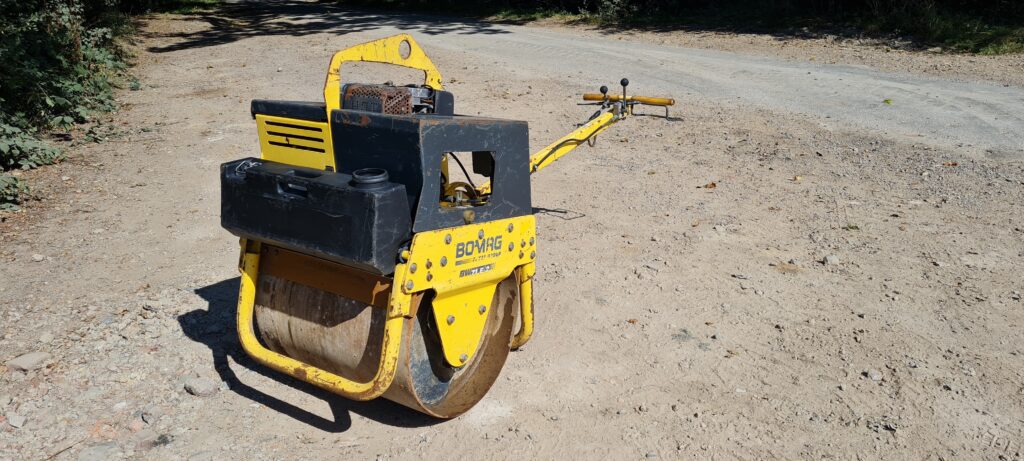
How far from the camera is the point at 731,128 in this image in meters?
8.98

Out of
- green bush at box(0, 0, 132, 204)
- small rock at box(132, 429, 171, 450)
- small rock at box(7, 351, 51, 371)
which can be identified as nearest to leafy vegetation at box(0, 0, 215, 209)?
green bush at box(0, 0, 132, 204)

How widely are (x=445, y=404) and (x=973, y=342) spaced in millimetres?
2827

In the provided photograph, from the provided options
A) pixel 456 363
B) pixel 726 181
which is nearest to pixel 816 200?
pixel 726 181

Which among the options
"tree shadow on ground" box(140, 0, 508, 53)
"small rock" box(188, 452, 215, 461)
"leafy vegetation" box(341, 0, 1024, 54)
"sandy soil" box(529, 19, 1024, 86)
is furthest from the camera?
"tree shadow on ground" box(140, 0, 508, 53)

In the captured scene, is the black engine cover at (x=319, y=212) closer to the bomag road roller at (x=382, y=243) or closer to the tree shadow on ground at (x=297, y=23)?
the bomag road roller at (x=382, y=243)

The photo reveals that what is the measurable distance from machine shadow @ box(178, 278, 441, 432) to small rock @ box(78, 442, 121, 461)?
2.09ft

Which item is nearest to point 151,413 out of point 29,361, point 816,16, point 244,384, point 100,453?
point 100,453

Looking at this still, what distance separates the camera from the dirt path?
367 centimetres

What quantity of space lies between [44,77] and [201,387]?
304 inches

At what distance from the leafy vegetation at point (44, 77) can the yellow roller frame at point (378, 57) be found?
189 inches

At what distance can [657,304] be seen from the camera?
492 centimetres

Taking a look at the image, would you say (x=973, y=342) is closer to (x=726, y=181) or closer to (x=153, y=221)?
(x=726, y=181)

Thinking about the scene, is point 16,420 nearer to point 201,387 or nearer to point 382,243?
point 201,387

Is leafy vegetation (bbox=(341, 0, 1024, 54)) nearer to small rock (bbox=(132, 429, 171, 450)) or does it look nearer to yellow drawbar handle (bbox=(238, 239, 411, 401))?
yellow drawbar handle (bbox=(238, 239, 411, 401))
